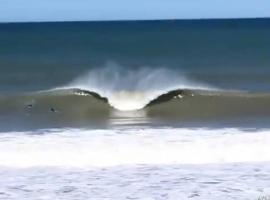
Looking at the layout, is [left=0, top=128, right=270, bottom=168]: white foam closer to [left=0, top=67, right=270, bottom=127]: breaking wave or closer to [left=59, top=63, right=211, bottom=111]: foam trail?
[left=0, top=67, right=270, bottom=127]: breaking wave

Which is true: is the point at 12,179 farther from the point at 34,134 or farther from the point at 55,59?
the point at 55,59

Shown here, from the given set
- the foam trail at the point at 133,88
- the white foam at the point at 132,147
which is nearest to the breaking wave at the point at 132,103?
the foam trail at the point at 133,88

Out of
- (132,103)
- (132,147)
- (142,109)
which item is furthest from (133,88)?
(132,147)

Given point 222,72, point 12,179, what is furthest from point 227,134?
point 222,72

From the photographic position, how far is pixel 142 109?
2100 centimetres

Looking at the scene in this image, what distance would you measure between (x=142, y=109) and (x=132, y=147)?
797 cm

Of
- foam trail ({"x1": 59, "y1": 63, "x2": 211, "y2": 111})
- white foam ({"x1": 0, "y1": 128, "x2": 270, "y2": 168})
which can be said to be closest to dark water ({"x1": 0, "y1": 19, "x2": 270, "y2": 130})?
foam trail ({"x1": 59, "y1": 63, "x2": 211, "y2": 111})

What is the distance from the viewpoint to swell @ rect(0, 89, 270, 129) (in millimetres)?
18953

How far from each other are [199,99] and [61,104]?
3.83 metres

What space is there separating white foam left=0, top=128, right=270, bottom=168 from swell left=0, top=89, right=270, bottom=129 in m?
2.93

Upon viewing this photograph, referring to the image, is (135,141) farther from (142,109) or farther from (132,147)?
(142,109)

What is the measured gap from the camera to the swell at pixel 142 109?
1895 centimetres

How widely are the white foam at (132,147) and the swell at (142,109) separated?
293 cm

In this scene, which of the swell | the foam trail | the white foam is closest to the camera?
the white foam
